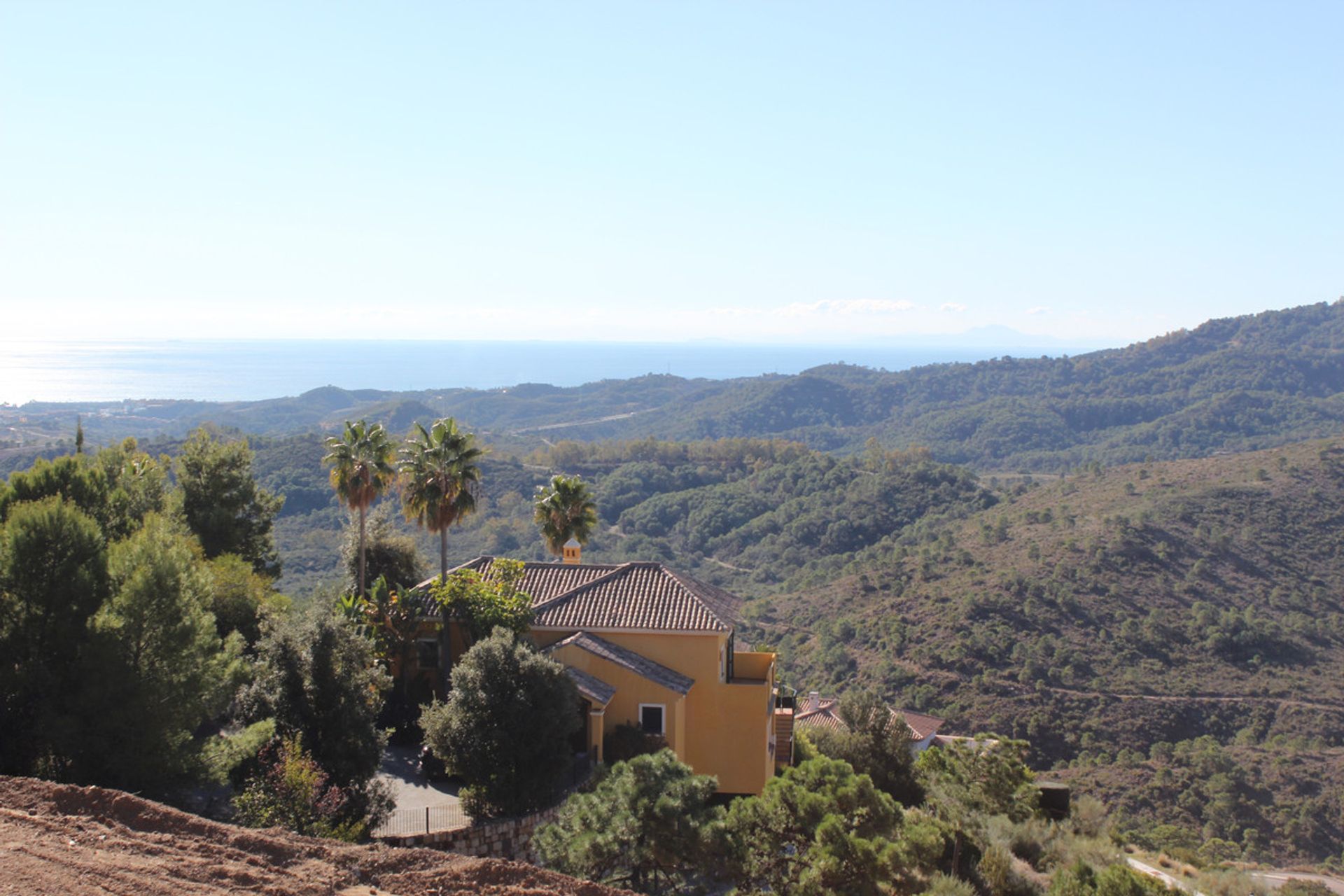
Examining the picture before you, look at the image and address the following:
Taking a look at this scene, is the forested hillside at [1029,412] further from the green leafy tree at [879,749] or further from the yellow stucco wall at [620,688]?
the yellow stucco wall at [620,688]

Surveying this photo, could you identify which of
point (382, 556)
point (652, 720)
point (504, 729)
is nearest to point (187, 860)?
point (504, 729)

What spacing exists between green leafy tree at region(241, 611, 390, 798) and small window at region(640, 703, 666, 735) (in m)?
4.68

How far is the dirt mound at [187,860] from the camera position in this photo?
7.62 meters

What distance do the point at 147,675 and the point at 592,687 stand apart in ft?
21.8

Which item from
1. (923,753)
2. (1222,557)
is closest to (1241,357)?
(1222,557)

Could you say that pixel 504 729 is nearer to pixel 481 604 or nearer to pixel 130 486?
pixel 481 604

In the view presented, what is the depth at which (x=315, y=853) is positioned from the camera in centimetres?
909

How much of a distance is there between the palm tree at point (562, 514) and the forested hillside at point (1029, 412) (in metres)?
97.8

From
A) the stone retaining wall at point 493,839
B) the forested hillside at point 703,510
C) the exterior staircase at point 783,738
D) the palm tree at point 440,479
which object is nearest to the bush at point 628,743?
the stone retaining wall at point 493,839

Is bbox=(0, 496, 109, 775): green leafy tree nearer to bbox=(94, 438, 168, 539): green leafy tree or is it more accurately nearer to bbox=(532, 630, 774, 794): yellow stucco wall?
bbox=(94, 438, 168, 539): green leafy tree

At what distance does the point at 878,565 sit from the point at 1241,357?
123323 mm

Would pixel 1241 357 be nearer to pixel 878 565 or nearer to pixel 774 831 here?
pixel 878 565

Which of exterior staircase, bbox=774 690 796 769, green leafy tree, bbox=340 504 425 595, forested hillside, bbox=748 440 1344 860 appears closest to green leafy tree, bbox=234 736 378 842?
green leafy tree, bbox=340 504 425 595

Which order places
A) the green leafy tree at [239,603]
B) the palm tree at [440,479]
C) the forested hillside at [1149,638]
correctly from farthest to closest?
the forested hillside at [1149,638] < the palm tree at [440,479] < the green leafy tree at [239,603]
